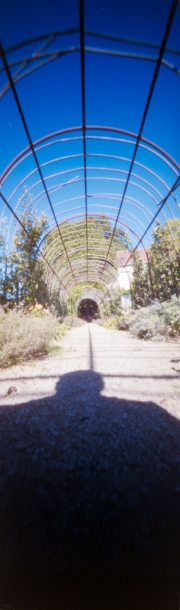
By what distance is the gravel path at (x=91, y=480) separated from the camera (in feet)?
3.99

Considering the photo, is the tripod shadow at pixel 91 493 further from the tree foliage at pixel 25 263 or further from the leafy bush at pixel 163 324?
the tree foliage at pixel 25 263

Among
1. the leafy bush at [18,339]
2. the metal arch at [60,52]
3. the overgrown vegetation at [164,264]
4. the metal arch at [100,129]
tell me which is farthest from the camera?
the overgrown vegetation at [164,264]

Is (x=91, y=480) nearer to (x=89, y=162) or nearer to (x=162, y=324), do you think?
A: (x=162, y=324)

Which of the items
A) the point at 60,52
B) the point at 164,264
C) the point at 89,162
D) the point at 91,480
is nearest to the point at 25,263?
the point at 89,162

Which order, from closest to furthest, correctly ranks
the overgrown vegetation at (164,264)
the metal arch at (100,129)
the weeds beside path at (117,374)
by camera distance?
1. the weeds beside path at (117,374)
2. the metal arch at (100,129)
3. the overgrown vegetation at (164,264)

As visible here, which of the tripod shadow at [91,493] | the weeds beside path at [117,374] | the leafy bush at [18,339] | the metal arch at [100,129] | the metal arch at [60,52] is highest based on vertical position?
the metal arch at [100,129]

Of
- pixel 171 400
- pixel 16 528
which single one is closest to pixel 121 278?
pixel 171 400

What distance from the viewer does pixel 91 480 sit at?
1747mm

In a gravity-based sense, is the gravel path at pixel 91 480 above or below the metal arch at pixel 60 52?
below

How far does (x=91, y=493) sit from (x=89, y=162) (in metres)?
8.90

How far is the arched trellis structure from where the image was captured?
13.2 ft

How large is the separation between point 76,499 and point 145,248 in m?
12.8

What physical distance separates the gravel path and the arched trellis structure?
18.9 feet

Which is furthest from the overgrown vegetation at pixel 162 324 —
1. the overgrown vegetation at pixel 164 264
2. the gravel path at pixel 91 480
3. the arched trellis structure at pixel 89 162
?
the gravel path at pixel 91 480
